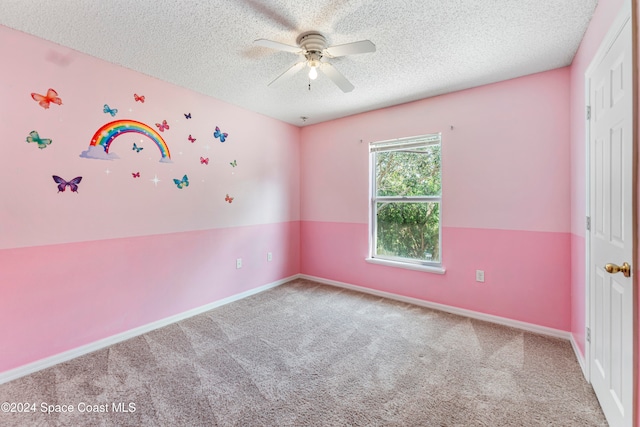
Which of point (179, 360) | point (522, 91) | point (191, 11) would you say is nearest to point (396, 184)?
point (522, 91)

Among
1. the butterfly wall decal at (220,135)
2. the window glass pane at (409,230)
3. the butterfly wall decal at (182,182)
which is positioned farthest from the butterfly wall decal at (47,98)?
the window glass pane at (409,230)

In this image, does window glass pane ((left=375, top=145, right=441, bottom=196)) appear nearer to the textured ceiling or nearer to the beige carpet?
the textured ceiling

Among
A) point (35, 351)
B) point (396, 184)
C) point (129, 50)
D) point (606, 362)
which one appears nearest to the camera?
point (606, 362)

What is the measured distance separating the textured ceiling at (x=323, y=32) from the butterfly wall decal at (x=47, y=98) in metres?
0.39

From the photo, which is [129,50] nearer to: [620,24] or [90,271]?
[90,271]

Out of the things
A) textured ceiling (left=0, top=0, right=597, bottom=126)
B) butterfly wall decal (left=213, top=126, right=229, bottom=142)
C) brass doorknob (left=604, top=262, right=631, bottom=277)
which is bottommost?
brass doorknob (left=604, top=262, right=631, bottom=277)

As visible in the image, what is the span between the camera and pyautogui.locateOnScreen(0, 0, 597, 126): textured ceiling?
5.62ft

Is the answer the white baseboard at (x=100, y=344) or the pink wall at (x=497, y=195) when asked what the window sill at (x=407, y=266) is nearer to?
the pink wall at (x=497, y=195)

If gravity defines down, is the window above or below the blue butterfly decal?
below

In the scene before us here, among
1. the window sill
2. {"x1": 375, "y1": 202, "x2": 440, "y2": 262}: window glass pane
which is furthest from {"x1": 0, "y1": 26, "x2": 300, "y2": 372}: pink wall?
{"x1": 375, "y1": 202, "x2": 440, "y2": 262}: window glass pane

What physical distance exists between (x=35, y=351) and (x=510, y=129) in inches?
174

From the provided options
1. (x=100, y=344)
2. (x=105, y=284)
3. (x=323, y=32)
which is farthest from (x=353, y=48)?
(x=100, y=344)

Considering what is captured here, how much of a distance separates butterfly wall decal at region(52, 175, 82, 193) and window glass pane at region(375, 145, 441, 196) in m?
3.15

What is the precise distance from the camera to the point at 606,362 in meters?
1.52
